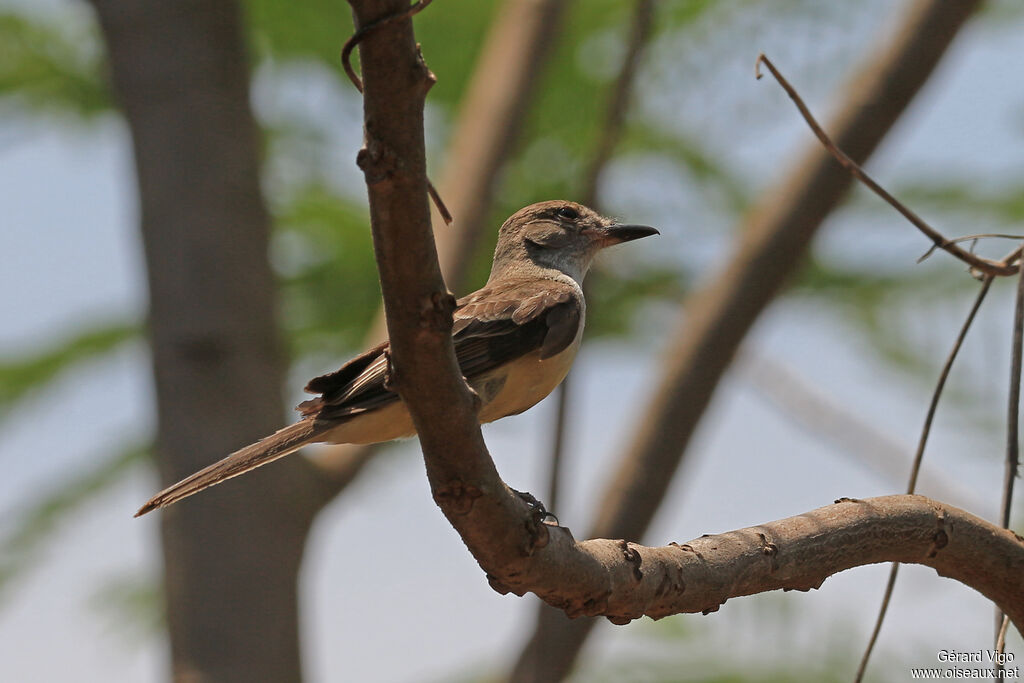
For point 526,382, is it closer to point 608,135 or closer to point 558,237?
point 558,237

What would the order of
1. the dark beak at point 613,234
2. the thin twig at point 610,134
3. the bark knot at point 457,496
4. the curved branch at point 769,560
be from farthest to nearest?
the thin twig at point 610,134 → the dark beak at point 613,234 → the curved branch at point 769,560 → the bark knot at point 457,496

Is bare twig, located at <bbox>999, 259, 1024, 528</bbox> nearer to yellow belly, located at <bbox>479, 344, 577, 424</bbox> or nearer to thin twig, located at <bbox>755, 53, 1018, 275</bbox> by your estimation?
thin twig, located at <bbox>755, 53, 1018, 275</bbox>

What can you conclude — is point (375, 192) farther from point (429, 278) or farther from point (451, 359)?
point (451, 359)

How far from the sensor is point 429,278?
7.04ft

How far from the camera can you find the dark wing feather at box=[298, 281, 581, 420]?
3867 mm

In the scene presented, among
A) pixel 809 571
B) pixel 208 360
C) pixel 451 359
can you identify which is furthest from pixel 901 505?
pixel 208 360

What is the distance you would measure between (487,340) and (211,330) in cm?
273

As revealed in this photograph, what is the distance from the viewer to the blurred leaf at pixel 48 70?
713 cm

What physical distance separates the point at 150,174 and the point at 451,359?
4.91m

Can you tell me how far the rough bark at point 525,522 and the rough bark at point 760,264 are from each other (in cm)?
375

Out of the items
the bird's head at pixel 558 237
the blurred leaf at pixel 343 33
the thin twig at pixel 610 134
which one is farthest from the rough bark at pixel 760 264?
the blurred leaf at pixel 343 33

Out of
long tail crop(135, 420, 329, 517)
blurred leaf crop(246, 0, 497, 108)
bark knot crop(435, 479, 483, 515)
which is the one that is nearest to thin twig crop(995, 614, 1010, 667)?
bark knot crop(435, 479, 483, 515)

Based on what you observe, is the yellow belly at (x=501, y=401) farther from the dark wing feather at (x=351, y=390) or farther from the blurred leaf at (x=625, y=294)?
the blurred leaf at (x=625, y=294)

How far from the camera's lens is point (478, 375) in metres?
4.04
